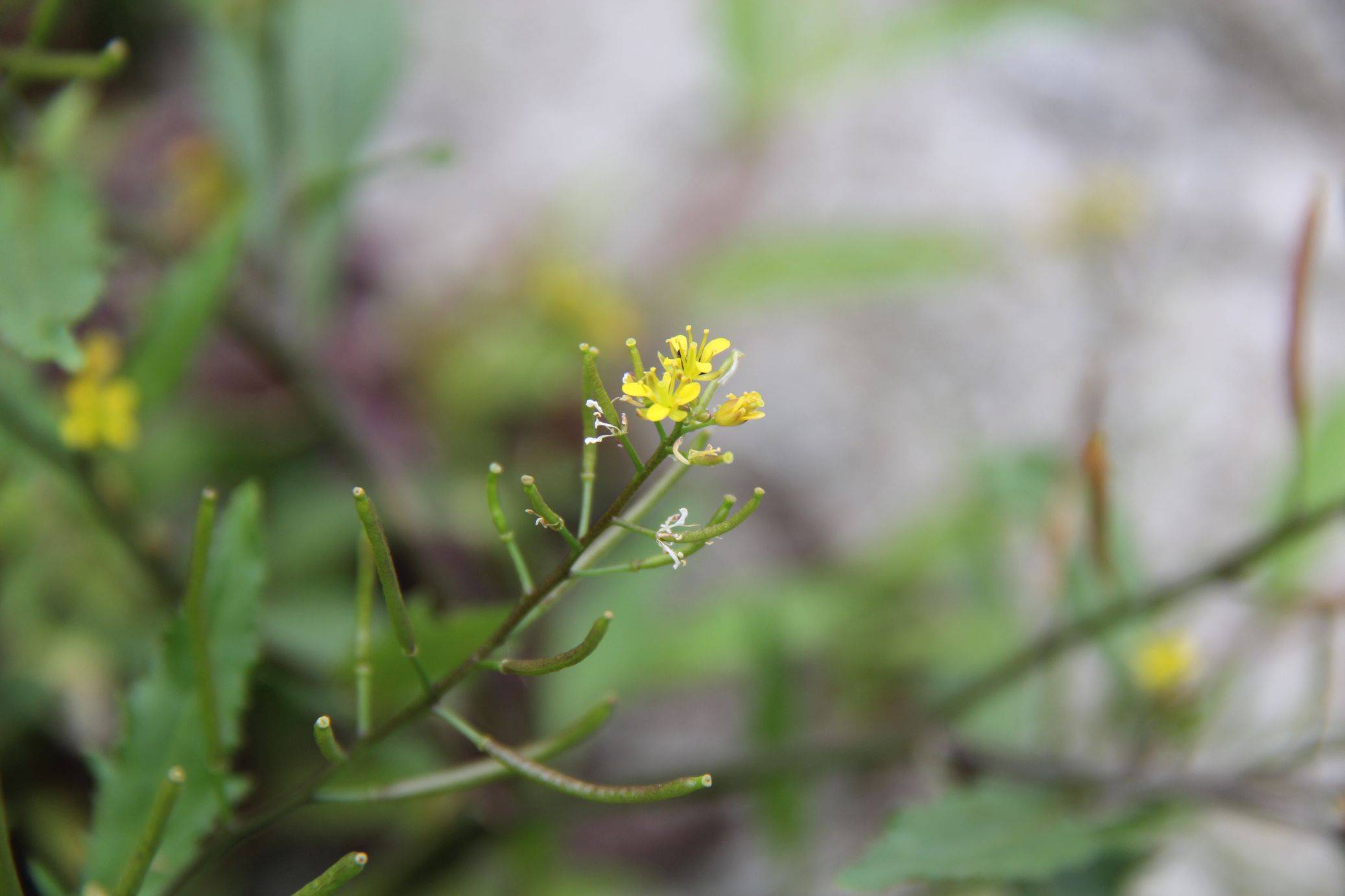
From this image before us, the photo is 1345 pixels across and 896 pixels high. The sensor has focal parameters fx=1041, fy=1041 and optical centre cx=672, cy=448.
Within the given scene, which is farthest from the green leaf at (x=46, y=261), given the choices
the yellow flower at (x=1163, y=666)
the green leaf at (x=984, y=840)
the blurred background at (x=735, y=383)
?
the yellow flower at (x=1163, y=666)

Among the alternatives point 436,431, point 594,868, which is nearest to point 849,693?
point 594,868

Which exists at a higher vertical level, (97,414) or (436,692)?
(97,414)

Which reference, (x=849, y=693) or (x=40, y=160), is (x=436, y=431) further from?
(x=40, y=160)

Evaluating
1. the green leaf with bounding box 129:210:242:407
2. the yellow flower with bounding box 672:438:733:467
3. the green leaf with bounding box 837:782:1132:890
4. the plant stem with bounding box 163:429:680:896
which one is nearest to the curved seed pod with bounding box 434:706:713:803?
the plant stem with bounding box 163:429:680:896

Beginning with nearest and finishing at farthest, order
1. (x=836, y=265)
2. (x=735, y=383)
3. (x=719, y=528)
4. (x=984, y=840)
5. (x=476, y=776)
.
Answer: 1. (x=719, y=528)
2. (x=476, y=776)
3. (x=984, y=840)
4. (x=836, y=265)
5. (x=735, y=383)

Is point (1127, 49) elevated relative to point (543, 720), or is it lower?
elevated

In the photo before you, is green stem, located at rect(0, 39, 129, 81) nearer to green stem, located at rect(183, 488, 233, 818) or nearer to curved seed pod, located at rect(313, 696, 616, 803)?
green stem, located at rect(183, 488, 233, 818)

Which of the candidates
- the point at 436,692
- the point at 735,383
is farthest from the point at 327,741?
the point at 735,383

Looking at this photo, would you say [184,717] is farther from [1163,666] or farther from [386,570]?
[1163,666]
